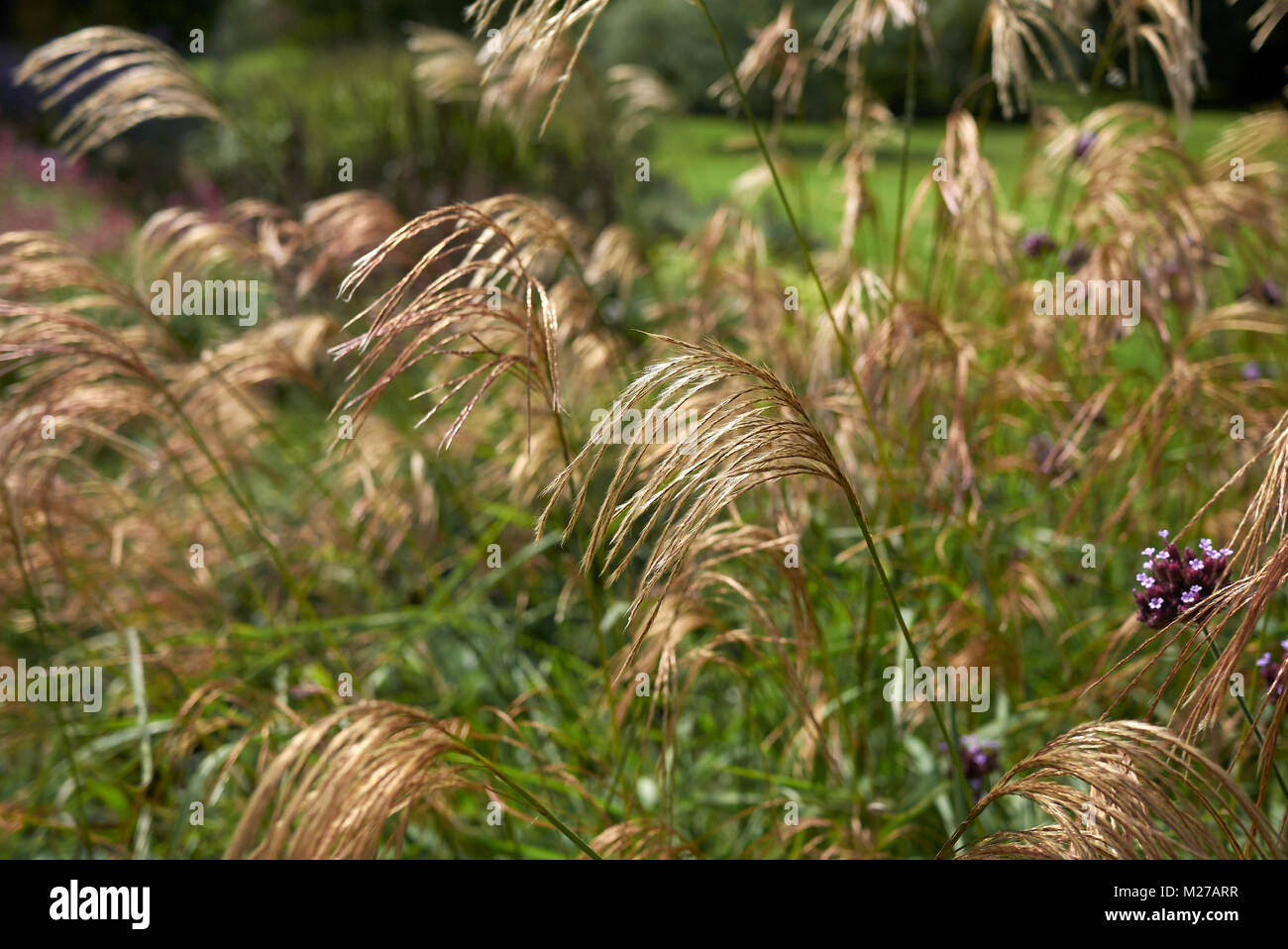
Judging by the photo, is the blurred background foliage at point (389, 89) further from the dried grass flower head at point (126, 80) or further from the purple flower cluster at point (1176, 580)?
the purple flower cluster at point (1176, 580)

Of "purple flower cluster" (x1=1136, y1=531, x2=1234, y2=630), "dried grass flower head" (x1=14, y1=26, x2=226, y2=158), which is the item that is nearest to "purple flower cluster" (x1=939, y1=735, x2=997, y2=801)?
"purple flower cluster" (x1=1136, y1=531, x2=1234, y2=630)

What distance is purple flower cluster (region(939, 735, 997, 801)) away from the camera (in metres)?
1.59

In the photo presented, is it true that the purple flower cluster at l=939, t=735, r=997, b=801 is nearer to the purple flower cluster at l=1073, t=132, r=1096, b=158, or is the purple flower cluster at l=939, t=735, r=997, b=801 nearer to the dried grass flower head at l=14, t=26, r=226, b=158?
the purple flower cluster at l=1073, t=132, r=1096, b=158

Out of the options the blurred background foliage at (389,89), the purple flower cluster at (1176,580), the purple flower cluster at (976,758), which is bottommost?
the purple flower cluster at (976,758)

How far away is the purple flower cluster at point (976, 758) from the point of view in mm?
1586

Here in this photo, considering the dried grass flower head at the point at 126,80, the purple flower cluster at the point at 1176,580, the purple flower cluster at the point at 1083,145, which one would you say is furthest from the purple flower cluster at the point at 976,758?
the dried grass flower head at the point at 126,80

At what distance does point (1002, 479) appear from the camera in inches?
108

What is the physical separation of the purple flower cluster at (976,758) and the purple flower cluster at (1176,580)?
0.51m

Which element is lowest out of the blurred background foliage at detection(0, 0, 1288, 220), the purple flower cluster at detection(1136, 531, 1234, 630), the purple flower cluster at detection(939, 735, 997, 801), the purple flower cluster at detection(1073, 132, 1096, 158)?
the purple flower cluster at detection(939, 735, 997, 801)

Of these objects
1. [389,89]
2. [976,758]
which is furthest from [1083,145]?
[389,89]

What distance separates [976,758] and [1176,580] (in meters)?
0.58

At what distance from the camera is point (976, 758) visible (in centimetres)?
158

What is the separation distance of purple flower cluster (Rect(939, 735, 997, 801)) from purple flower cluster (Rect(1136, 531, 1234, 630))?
20.0 inches
